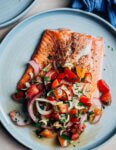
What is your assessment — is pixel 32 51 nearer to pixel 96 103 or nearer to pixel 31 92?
pixel 31 92

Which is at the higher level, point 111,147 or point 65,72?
point 65,72

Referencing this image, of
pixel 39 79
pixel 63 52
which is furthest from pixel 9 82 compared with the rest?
pixel 63 52

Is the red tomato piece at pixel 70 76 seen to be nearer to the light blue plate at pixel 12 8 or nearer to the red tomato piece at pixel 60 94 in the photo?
the red tomato piece at pixel 60 94

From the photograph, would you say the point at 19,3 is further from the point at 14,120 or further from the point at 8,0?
the point at 14,120

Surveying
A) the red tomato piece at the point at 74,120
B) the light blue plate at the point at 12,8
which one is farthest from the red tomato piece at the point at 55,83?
the light blue plate at the point at 12,8

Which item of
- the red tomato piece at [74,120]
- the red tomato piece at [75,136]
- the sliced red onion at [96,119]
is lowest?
the red tomato piece at [75,136]

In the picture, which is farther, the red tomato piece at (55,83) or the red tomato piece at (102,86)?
the red tomato piece at (102,86)

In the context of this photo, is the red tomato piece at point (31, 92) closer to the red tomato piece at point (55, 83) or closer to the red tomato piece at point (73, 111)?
the red tomato piece at point (55, 83)

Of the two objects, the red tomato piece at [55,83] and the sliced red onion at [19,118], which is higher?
the red tomato piece at [55,83]
